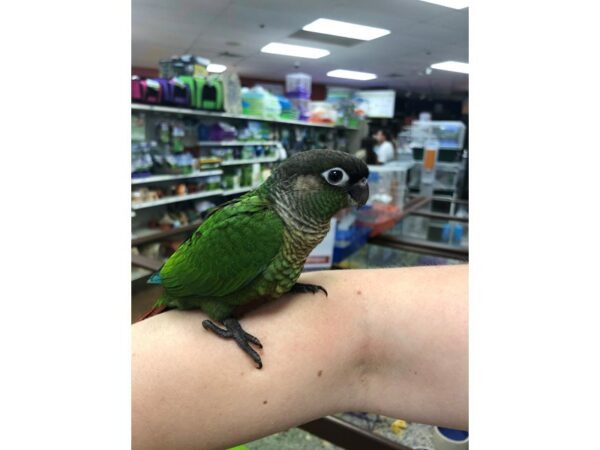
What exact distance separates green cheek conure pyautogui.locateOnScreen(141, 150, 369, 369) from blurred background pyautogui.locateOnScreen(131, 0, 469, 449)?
0.26 m

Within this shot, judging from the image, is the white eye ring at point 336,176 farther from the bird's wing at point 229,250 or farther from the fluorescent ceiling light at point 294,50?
the fluorescent ceiling light at point 294,50

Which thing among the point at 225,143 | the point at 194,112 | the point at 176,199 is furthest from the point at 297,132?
the point at 176,199

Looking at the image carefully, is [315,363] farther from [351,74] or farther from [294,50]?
[351,74]

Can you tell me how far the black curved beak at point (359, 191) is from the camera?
0.47 metres

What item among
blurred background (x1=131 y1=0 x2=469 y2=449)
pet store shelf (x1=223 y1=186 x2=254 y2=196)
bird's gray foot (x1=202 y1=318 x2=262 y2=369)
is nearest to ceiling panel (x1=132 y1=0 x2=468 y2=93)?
blurred background (x1=131 y1=0 x2=469 y2=449)

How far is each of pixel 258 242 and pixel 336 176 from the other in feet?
0.45

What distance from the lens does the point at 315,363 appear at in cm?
58

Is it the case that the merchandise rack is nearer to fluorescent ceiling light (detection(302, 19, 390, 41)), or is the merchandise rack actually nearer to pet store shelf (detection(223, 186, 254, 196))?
pet store shelf (detection(223, 186, 254, 196))
